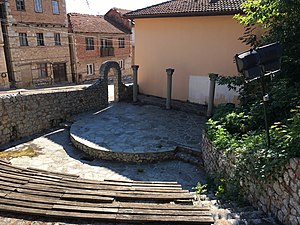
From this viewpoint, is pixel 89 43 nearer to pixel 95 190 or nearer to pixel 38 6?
pixel 38 6

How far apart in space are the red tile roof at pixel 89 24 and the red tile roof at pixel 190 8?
13.9m

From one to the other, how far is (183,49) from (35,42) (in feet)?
53.4

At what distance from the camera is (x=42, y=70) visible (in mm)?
24234

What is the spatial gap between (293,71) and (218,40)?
5.15m

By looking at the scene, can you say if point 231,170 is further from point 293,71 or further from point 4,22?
point 4,22

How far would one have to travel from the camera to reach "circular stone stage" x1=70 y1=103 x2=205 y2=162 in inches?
338

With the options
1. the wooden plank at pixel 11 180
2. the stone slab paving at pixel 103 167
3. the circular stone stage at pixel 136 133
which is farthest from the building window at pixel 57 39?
the wooden plank at pixel 11 180

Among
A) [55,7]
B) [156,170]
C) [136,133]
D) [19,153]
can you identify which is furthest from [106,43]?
[156,170]

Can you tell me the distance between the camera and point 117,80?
14414 mm

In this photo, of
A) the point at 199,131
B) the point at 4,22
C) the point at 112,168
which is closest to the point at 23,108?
the point at 112,168

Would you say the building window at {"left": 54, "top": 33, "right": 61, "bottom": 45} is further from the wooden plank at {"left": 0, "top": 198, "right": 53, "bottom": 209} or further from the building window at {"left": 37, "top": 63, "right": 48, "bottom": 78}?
the wooden plank at {"left": 0, "top": 198, "right": 53, "bottom": 209}

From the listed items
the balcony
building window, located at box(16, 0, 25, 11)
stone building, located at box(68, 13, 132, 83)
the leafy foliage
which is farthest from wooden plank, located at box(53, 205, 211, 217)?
the balcony

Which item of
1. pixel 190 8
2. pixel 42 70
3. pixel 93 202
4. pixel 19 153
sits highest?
pixel 190 8

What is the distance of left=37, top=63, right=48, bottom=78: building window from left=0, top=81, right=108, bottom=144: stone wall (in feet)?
43.0
